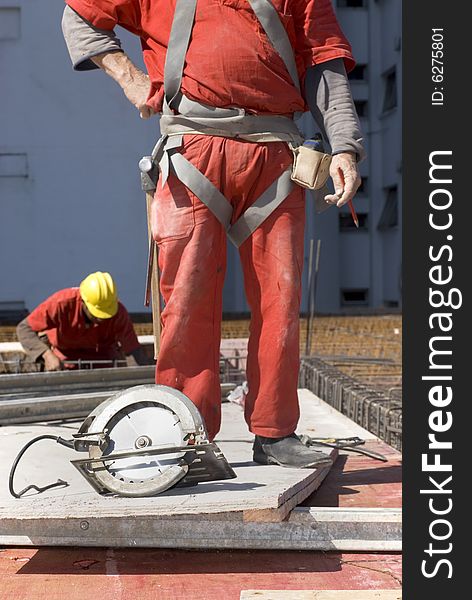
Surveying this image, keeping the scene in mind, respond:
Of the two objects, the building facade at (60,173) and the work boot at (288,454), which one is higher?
the building facade at (60,173)

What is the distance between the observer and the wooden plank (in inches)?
78.9

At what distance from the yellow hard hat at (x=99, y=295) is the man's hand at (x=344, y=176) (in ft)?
12.6

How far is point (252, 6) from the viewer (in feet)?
8.92

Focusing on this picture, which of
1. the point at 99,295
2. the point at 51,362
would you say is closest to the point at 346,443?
the point at 99,295

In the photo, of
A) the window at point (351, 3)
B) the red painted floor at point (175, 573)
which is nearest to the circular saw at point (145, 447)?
the red painted floor at point (175, 573)

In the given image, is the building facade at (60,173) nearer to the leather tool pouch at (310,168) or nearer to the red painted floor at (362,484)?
the red painted floor at (362,484)

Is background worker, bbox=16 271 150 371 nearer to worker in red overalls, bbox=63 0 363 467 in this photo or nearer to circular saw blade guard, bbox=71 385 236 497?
worker in red overalls, bbox=63 0 363 467

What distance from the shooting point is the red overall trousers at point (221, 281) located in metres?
2.74

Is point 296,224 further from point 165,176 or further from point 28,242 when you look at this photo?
point 28,242

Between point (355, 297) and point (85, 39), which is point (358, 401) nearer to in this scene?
point (85, 39)

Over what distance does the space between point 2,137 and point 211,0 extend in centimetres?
1573

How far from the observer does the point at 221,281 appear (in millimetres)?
2812

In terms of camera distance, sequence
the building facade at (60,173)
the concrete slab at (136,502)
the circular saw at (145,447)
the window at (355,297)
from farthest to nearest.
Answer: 1. the window at (355,297)
2. the building facade at (60,173)
3. the circular saw at (145,447)
4. the concrete slab at (136,502)

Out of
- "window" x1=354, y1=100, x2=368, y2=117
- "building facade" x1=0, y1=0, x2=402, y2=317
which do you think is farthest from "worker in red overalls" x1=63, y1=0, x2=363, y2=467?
"window" x1=354, y1=100, x2=368, y2=117
